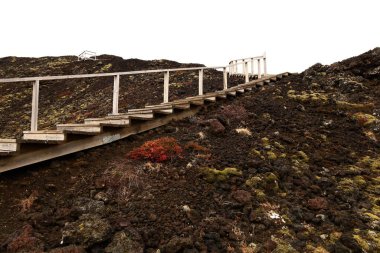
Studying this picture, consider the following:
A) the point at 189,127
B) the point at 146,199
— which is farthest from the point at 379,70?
the point at 146,199

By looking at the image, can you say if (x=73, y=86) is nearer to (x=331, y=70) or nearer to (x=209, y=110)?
(x=209, y=110)

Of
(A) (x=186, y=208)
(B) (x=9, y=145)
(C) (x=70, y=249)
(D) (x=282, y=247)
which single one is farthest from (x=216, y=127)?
(C) (x=70, y=249)

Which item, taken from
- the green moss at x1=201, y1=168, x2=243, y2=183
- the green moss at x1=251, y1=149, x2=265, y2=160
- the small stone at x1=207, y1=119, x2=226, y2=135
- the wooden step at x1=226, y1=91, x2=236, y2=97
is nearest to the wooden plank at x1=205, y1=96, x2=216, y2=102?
the wooden step at x1=226, y1=91, x2=236, y2=97

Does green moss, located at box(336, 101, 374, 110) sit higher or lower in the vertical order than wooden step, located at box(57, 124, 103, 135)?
higher

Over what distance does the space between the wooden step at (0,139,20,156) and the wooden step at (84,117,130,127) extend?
208 centimetres

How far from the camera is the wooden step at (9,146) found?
6.13 metres

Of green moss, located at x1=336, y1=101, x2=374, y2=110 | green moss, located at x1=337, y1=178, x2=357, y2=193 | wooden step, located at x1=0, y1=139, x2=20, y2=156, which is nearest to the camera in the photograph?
wooden step, located at x1=0, y1=139, x2=20, y2=156

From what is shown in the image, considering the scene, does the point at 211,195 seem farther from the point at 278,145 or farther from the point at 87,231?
the point at 278,145

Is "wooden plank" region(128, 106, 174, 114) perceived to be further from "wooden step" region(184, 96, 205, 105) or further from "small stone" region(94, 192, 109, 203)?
"small stone" region(94, 192, 109, 203)

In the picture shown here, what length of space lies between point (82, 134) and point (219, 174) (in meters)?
3.26

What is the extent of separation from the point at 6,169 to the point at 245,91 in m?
11.3

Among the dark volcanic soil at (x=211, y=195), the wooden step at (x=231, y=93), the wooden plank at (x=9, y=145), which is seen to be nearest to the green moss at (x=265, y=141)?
the dark volcanic soil at (x=211, y=195)

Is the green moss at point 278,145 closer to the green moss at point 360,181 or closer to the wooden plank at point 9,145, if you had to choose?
the green moss at point 360,181

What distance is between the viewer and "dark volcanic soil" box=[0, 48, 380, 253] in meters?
5.44
